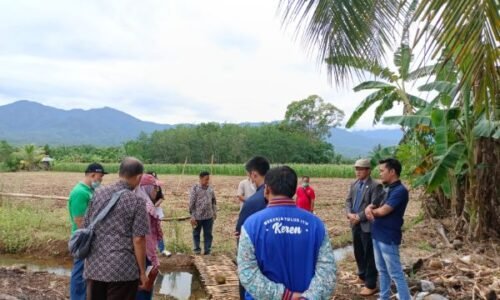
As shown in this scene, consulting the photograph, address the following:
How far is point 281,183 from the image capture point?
2.67 metres

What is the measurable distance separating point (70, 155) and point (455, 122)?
5725 centimetres

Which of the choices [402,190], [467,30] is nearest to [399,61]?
[402,190]

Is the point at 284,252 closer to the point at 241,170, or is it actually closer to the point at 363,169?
the point at 363,169

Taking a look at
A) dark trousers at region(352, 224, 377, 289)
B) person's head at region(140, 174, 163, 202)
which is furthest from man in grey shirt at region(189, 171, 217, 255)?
person's head at region(140, 174, 163, 202)

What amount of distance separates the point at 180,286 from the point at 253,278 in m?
4.98

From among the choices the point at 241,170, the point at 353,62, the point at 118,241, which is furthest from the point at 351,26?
the point at 241,170

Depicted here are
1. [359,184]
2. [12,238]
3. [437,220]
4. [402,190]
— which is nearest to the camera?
[402,190]

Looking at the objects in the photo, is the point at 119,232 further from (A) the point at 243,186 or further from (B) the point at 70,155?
(B) the point at 70,155

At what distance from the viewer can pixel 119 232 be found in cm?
353

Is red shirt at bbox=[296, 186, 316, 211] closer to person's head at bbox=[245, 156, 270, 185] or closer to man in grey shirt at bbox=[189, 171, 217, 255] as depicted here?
man in grey shirt at bbox=[189, 171, 217, 255]

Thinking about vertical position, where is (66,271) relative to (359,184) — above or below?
below

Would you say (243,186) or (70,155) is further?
(70,155)

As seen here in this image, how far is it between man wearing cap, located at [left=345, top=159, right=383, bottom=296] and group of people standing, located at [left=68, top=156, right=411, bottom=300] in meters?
0.01

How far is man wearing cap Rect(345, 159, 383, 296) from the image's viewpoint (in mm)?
5754
